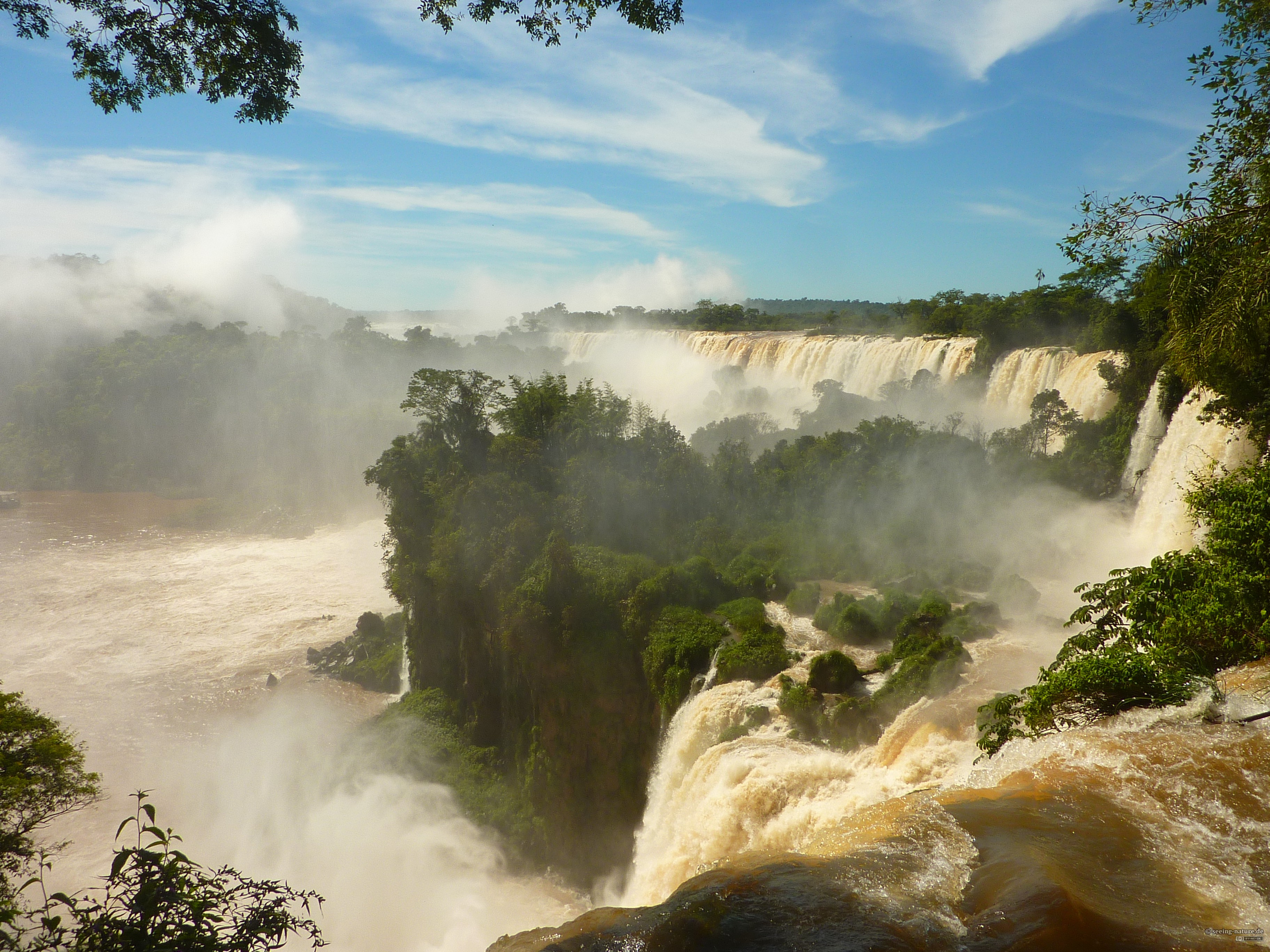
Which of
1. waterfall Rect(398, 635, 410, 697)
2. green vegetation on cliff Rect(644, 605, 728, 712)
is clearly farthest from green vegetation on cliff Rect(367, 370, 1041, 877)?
waterfall Rect(398, 635, 410, 697)

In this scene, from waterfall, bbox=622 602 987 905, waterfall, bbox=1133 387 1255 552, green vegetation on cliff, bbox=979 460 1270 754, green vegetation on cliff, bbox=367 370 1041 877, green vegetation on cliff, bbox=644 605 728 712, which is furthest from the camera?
→ green vegetation on cliff, bbox=367 370 1041 877

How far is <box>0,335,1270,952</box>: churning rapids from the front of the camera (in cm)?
578

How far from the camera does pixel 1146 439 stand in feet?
63.1

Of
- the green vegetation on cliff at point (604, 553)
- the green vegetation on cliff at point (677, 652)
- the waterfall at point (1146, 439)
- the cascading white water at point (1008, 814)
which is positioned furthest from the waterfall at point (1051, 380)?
the green vegetation on cliff at point (677, 652)

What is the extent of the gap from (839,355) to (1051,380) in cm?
1158

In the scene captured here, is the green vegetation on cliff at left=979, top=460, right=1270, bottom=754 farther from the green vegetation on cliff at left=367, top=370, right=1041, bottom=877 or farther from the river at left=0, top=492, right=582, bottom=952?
the river at left=0, top=492, right=582, bottom=952

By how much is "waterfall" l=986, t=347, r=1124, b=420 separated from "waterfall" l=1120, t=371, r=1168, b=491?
8.47ft

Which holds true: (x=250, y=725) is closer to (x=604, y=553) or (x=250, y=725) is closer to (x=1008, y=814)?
(x=604, y=553)

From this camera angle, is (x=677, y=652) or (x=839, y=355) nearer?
(x=677, y=652)

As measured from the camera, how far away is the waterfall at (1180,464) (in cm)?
1473

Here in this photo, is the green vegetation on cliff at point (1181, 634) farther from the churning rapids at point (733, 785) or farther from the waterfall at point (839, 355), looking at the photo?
the waterfall at point (839, 355)

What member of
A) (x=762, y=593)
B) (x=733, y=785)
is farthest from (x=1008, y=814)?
(x=762, y=593)

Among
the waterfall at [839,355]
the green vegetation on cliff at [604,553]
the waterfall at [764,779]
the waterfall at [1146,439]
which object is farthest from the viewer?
the waterfall at [839,355]

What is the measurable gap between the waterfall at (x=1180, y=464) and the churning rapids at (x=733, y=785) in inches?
3.1
